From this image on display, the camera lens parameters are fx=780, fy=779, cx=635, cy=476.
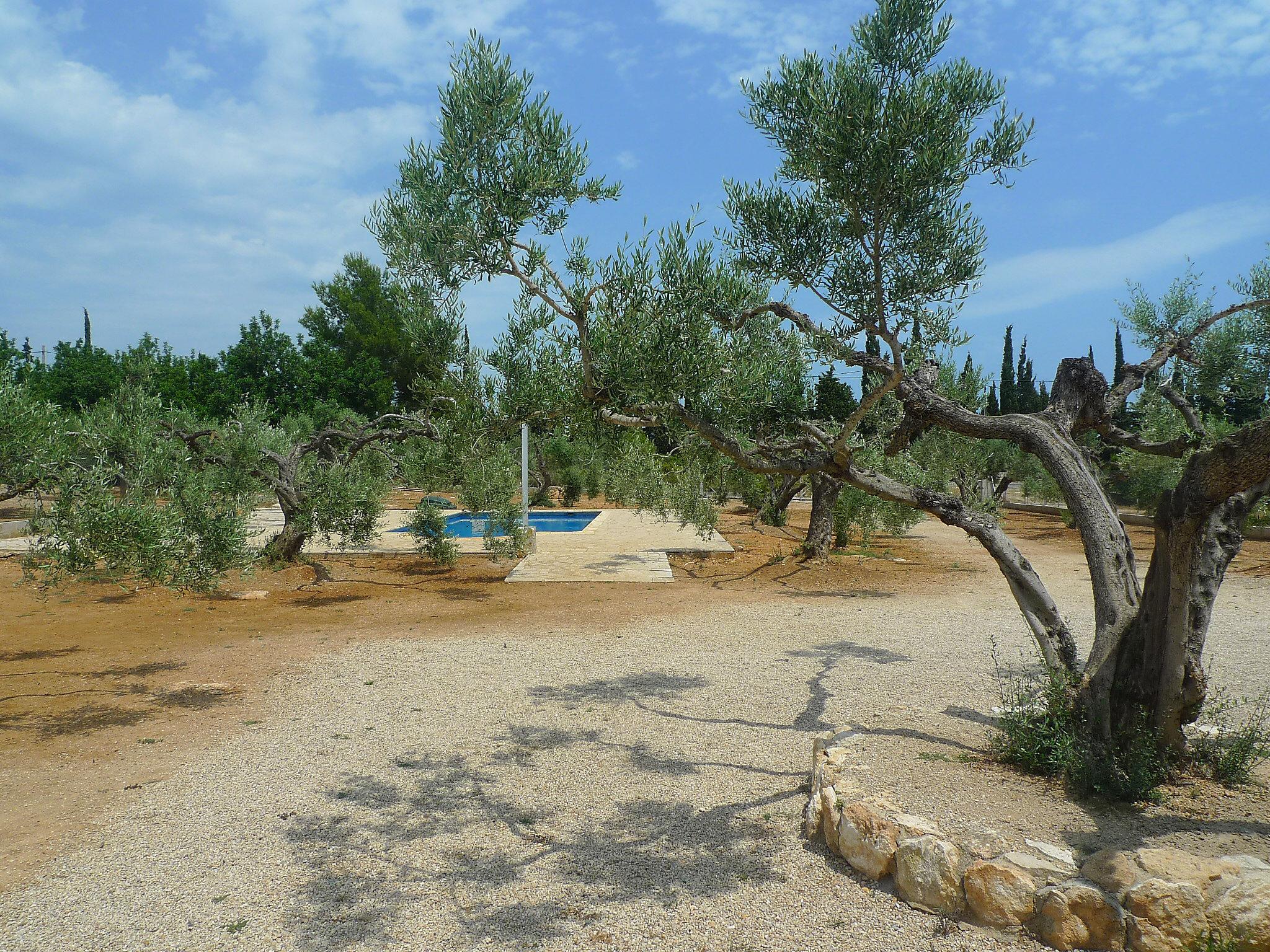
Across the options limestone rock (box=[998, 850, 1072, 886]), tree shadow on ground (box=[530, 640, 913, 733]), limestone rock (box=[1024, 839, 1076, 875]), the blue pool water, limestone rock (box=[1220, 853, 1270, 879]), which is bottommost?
tree shadow on ground (box=[530, 640, 913, 733])

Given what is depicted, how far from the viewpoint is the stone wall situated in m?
3.25

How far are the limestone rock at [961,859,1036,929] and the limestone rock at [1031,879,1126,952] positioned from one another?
7 centimetres

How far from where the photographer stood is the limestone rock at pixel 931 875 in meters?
3.81

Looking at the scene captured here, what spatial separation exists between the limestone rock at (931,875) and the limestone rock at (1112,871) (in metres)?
0.56

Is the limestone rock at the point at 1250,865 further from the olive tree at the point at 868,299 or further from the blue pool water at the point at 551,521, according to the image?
the blue pool water at the point at 551,521

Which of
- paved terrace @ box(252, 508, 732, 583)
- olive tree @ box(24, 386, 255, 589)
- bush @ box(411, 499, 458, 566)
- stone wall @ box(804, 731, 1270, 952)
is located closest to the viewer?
stone wall @ box(804, 731, 1270, 952)

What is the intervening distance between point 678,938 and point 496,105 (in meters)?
5.40

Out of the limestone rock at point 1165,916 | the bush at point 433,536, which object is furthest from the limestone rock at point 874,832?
the bush at point 433,536

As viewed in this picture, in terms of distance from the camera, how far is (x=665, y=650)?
32.1 feet

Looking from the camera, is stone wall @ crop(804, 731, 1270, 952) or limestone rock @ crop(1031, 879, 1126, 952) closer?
stone wall @ crop(804, 731, 1270, 952)

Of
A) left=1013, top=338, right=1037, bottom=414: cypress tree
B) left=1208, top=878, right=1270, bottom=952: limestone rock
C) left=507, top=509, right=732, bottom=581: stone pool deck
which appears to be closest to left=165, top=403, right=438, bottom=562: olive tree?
left=507, top=509, right=732, bottom=581: stone pool deck

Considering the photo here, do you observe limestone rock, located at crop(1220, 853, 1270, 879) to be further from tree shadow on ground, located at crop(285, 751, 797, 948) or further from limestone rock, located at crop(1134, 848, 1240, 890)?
tree shadow on ground, located at crop(285, 751, 797, 948)

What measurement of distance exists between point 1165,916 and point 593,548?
1681cm

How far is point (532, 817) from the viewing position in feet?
16.9
